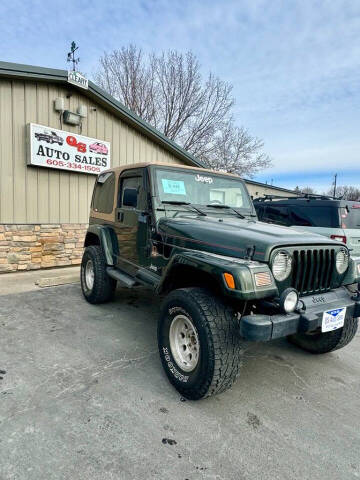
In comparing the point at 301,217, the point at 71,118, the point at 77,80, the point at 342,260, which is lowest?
the point at 342,260

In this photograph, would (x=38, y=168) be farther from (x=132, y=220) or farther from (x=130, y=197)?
(x=132, y=220)

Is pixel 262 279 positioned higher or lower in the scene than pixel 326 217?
lower

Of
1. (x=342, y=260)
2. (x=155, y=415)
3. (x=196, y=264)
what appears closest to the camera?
(x=155, y=415)

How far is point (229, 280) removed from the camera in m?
2.11

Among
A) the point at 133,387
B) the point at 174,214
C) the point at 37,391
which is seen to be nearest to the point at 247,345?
the point at 133,387

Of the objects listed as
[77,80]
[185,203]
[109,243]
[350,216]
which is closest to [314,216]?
[350,216]

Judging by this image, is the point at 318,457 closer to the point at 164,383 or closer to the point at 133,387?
the point at 164,383

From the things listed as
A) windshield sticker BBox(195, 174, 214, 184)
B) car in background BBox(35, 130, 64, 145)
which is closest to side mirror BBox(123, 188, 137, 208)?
windshield sticker BBox(195, 174, 214, 184)

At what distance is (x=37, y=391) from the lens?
95.5 inches

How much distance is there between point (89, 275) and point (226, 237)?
9.53 feet

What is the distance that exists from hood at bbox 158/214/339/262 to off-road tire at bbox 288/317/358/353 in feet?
2.83

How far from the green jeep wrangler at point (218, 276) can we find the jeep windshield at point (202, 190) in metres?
0.01

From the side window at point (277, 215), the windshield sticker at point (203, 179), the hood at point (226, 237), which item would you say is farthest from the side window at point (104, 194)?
the side window at point (277, 215)

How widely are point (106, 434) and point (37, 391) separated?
78 centimetres
